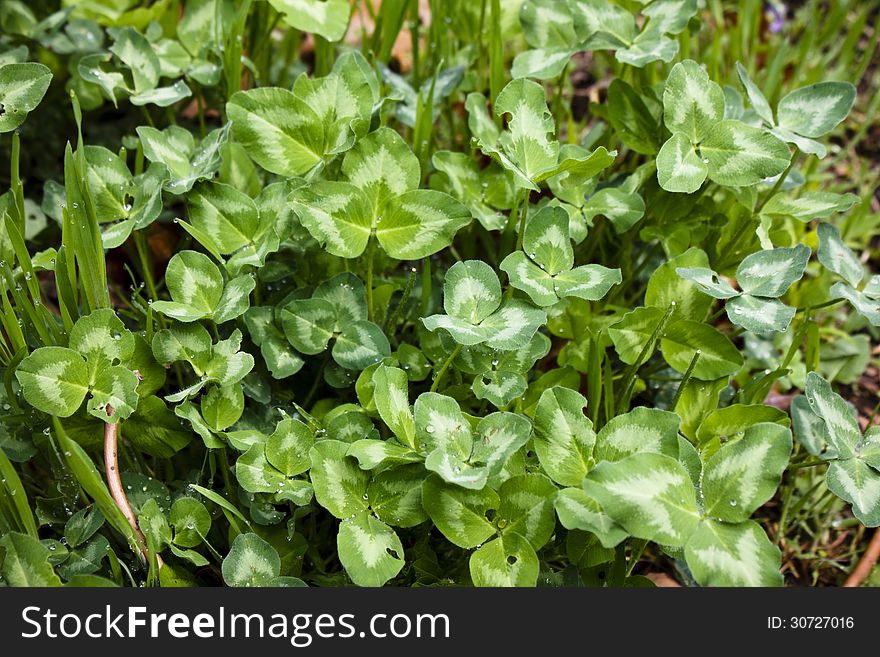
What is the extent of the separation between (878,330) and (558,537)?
1.10 metres

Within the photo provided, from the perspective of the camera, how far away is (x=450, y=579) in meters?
1.27

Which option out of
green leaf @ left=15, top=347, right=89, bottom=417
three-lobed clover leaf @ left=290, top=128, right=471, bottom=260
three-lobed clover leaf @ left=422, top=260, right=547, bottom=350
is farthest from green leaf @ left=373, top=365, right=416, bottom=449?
green leaf @ left=15, top=347, right=89, bottom=417

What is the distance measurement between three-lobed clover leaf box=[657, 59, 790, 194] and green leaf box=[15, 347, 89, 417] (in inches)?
37.1

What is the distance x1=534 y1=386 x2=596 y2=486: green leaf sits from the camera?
3.84 ft

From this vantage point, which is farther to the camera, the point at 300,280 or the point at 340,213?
the point at 300,280

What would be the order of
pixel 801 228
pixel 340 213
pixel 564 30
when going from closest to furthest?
pixel 340 213, pixel 564 30, pixel 801 228

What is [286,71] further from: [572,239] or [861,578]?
[861,578]

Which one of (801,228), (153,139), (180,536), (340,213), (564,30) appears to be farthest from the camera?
(801,228)

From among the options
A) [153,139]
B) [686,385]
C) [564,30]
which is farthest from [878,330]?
[153,139]

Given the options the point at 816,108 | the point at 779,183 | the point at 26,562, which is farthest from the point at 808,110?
the point at 26,562

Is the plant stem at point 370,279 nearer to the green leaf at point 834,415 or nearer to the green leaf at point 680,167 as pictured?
the green leaf at point 680,167

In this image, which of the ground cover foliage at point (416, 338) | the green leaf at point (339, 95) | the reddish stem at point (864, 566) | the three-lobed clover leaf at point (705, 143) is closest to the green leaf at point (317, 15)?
the ground cover foliage at point (416, 338)

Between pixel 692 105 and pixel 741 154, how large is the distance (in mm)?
116

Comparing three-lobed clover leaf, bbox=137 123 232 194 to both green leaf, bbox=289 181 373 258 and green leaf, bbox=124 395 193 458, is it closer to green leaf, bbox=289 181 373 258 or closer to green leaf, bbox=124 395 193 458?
green leaf, bbox=289 181 373 258
